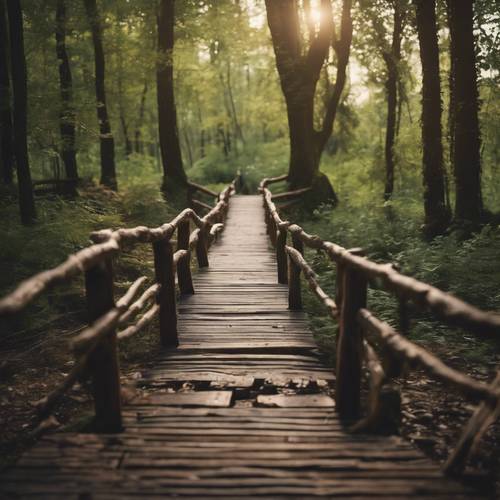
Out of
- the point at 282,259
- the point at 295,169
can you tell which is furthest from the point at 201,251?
the point at 295,169

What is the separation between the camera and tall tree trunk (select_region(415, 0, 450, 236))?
39.0ft

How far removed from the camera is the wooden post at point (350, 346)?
12.5 feet

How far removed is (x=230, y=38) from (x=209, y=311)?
1003 inches

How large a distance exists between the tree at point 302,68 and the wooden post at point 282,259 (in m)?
11.1

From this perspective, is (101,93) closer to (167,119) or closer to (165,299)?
(167,119)

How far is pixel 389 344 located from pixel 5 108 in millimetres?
12291

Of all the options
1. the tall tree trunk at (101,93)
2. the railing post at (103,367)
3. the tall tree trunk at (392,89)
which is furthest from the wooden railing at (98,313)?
the tall tree trunk at (392,89)

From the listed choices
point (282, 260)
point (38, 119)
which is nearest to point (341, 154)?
point (38, 119)

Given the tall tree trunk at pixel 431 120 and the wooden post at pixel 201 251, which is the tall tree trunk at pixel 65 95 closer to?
the wooden post at pixel 201 251

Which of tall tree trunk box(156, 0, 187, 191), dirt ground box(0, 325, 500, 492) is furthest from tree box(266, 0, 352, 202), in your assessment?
dirt ground box(0, 325, 500, 492)

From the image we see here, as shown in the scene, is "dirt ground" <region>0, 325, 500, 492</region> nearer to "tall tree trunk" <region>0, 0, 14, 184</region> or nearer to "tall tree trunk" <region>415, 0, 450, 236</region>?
"tall tree trunk" <region>415, 0, 450, 236</region>

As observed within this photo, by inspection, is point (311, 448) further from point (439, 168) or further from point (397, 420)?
point (439, 168)

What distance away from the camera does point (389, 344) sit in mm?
3121

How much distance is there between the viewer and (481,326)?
241 cm
